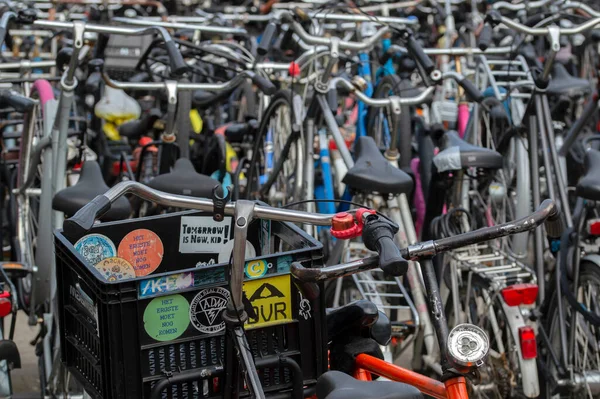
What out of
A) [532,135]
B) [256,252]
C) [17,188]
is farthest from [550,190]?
[17,188]

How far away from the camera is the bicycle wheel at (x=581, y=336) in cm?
466

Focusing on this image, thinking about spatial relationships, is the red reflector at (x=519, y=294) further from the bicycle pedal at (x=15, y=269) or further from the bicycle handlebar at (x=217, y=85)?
the bicycle pedal at (x=15, y=269)

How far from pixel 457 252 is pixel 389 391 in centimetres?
249

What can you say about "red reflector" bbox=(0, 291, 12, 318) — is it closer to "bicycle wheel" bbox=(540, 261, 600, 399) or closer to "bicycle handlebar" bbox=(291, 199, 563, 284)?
"bicycle handlebar" bbox=(291, 199, 563, 284)

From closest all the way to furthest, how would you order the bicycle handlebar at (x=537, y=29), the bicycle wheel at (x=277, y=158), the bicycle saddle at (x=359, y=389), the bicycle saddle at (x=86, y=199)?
the bicycle saddle at (x=359, y=389) < the bicycle saddle at (x=86, y=199) < the bicycle handlebar at (x=537, y=29) < the bicycle wheel at (x=277, y=158)

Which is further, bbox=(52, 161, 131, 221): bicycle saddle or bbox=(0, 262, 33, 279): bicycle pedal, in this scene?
bbox=(0, 262, 33, 279): bicycle pedal

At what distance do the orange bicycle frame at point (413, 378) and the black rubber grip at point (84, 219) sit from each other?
961mm

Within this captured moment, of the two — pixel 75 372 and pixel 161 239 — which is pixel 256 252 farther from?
pixel 75 372

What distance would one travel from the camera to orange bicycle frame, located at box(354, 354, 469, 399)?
112 inches

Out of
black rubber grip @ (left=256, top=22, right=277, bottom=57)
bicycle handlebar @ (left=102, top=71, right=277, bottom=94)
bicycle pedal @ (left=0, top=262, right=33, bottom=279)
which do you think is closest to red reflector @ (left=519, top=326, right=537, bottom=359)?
bicycle handlebar @ (left=102, top=71, right=277, bottom=94)

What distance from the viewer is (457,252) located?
5102 millimetres

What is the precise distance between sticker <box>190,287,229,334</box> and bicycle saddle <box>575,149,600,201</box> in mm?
2059

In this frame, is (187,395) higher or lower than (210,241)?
lower

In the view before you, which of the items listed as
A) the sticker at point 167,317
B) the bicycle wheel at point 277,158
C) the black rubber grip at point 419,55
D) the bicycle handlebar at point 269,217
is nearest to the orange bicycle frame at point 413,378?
the bicycle handlebar at point 269,217
